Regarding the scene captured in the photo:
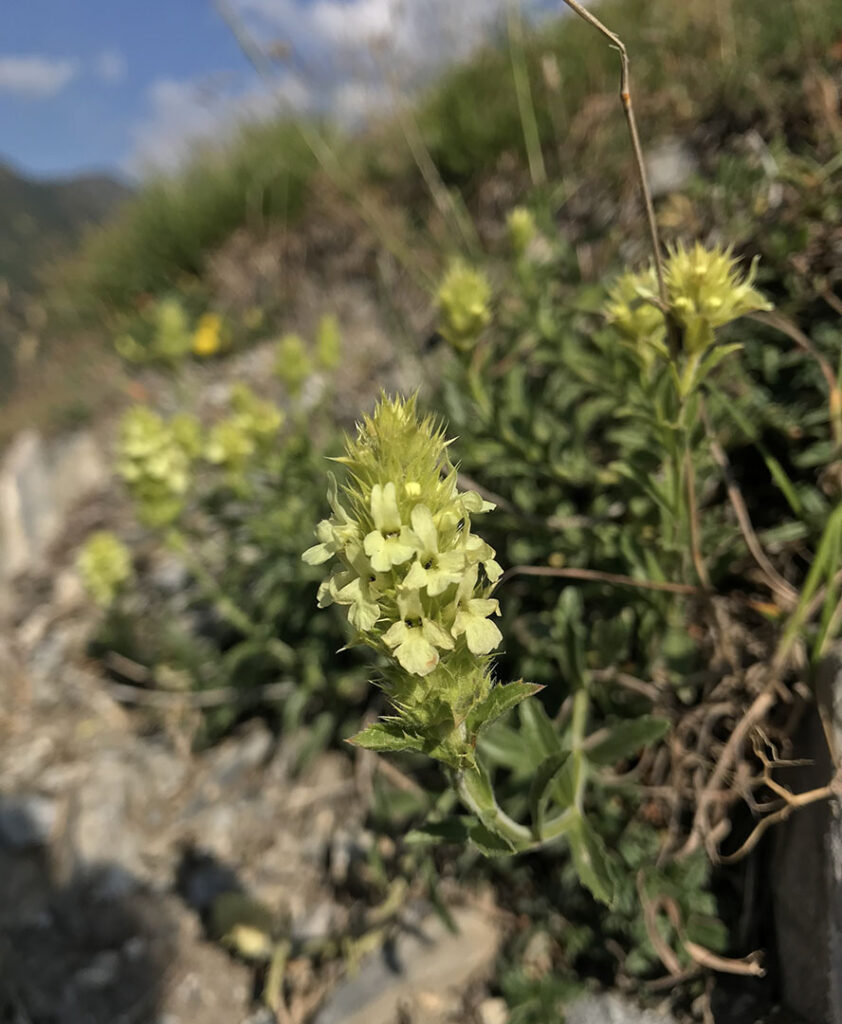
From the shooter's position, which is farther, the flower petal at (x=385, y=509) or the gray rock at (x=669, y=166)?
the gray rock at (x=669, y=166)

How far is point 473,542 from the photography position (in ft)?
3.94

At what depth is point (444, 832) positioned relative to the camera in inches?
64.9

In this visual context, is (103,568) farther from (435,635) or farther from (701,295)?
(701,295)

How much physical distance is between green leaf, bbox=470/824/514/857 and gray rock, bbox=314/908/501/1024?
1.07 metres

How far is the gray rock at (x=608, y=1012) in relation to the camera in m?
1.93

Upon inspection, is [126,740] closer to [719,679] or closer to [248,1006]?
Result: [248,1006]

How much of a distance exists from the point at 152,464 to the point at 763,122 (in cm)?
346

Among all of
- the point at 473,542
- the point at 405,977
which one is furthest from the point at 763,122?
the point at 405,977

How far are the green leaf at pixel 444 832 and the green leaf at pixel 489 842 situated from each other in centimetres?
11

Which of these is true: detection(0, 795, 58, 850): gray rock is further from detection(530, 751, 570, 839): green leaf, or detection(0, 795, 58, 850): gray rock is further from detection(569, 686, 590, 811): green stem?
detection(530, 751, 570, 839): green leaf

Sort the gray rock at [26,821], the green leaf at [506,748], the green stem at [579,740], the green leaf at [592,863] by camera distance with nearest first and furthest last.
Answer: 1. the green leaf at [592,863]
2. the green stem at [579,740]
3. the green leaf at [506,748]
4. the gray rock at [26,821]

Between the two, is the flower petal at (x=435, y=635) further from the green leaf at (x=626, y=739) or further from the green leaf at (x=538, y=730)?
the green leaf at (x=626, y=739)

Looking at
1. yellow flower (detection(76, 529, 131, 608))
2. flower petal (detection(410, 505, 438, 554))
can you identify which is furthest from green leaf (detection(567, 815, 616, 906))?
yellow flower (detection(76, 529, 131, 608))

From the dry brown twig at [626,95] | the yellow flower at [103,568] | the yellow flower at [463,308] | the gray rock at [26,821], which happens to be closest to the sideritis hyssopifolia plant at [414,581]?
the dry brown twig at [626,95]
